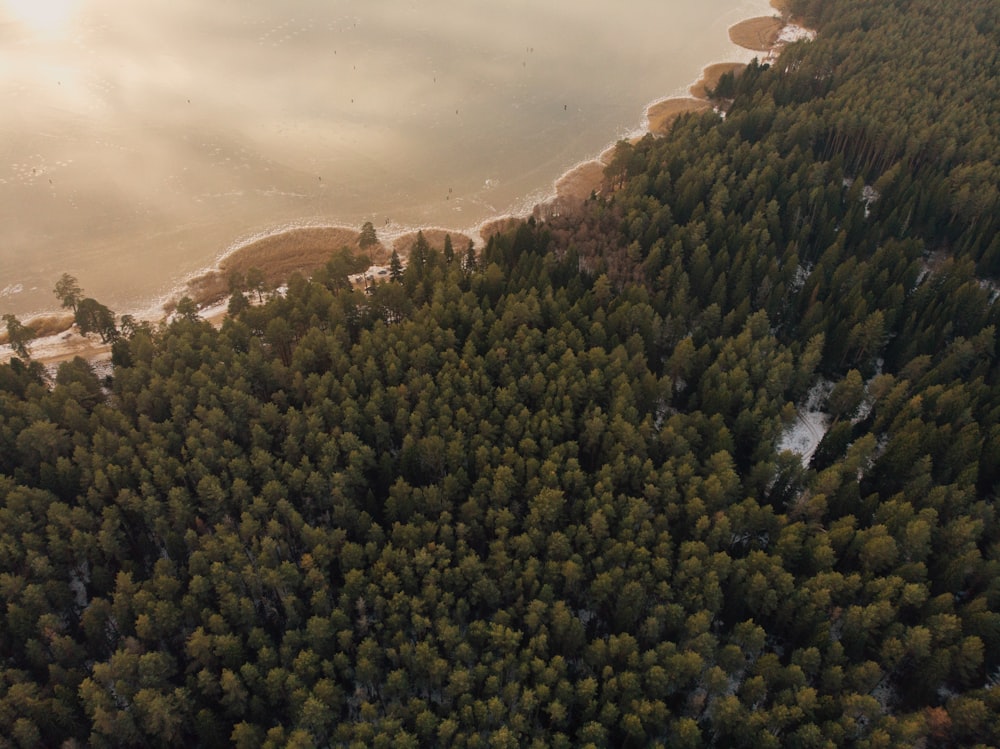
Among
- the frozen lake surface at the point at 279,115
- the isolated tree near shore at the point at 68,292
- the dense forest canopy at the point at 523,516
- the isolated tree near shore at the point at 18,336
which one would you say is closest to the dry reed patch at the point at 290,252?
the frozen lake surface at the point at 279,115

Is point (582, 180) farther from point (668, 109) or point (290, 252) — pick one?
point (290, 252)

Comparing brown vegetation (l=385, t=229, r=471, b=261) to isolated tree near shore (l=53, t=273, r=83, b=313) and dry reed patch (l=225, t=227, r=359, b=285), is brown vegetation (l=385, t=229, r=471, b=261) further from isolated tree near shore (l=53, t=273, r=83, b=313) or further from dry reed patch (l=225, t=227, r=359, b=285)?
isolated tree near shore (l=53, t=273, r=83, b=313)

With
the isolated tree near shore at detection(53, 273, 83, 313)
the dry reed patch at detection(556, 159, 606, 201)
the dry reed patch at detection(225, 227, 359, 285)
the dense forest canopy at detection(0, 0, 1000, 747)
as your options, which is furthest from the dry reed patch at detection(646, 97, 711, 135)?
the isolated tree near shore at detection(53, 273, 83, 313)

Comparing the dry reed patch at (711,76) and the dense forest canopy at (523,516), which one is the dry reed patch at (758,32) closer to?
the dry reed patch at (711,76)

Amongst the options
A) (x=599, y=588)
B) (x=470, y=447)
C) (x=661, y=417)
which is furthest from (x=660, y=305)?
(x=599, y=588)

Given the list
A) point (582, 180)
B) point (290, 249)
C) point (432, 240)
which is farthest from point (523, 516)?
point (582, 180)

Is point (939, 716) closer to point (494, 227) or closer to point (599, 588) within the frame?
point (599, 588)
